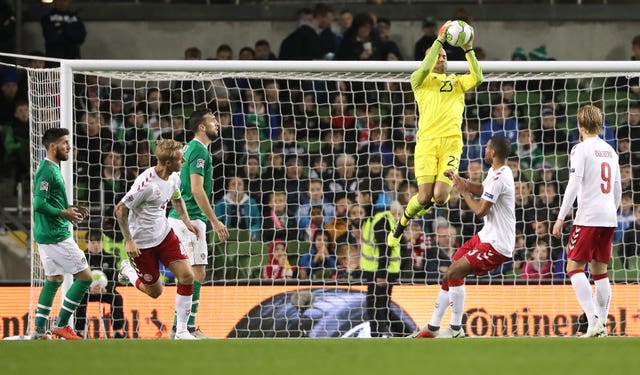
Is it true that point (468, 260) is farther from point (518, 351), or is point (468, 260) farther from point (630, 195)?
point (630, 195)

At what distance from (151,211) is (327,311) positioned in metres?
2.99

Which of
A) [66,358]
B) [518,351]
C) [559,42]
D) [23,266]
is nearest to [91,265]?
[23,266]

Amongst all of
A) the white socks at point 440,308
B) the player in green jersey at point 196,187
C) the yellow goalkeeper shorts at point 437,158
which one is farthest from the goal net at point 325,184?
the white socks at point 440,308

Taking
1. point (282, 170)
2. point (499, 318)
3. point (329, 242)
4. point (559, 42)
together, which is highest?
point (559, 42)

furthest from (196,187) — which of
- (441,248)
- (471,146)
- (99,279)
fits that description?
(471,146)

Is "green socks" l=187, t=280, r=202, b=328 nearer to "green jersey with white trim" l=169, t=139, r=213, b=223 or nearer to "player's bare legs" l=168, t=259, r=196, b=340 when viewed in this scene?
"player's bare legs" l=168, t=259, r=196, b=340

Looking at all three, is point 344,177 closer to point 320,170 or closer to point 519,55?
point 320,170

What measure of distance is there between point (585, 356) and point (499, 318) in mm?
4829

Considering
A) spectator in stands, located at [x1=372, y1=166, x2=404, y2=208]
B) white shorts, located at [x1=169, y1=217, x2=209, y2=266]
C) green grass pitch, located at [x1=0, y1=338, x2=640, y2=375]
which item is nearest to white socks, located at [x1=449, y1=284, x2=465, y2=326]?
green grass pitch, located at [x1=0, y1=338, x2=640, y2=375]

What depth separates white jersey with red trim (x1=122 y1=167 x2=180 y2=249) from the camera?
9336 millimetres

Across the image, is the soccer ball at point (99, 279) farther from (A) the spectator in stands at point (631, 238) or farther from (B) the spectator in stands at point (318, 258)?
(A) the spectator in stands at point (631, 238)

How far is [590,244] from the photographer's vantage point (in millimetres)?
9156

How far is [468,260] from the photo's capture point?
30.9 feet

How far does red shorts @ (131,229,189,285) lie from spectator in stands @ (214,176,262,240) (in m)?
3.06
